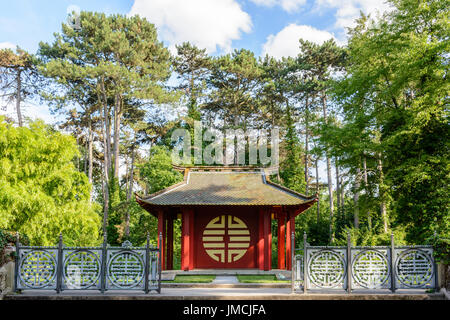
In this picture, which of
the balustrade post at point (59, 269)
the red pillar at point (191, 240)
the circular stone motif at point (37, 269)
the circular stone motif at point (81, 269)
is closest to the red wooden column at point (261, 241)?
the red pillar at point (191, 240)

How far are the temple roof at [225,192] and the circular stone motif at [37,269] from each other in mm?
5881

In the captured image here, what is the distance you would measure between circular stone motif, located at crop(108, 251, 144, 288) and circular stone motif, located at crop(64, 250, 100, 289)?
314mm

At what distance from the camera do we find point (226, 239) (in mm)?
15156

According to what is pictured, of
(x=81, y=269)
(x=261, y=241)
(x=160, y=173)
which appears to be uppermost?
(x=160, y=173)

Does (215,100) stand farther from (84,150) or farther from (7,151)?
(7,151)

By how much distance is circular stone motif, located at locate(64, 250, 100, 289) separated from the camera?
812cm

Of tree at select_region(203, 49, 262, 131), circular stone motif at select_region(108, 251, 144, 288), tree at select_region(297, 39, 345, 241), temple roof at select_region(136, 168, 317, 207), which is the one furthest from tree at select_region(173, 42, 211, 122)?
circular stone motif at select_region(108, 251, 144, 288)

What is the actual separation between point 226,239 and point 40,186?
6931mm

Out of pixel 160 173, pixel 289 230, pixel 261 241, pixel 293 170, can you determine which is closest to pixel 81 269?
pixel 261 241

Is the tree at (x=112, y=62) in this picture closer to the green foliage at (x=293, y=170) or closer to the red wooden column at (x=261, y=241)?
the green foliage at (x=293, y=170)

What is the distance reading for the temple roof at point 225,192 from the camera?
14.0 metres

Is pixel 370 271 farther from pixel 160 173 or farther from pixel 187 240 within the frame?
pixel 160 173

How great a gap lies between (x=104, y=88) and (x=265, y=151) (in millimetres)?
13920

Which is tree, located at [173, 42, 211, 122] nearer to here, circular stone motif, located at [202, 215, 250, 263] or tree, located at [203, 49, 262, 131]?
tree, located at [203, 49, 262, 131]
